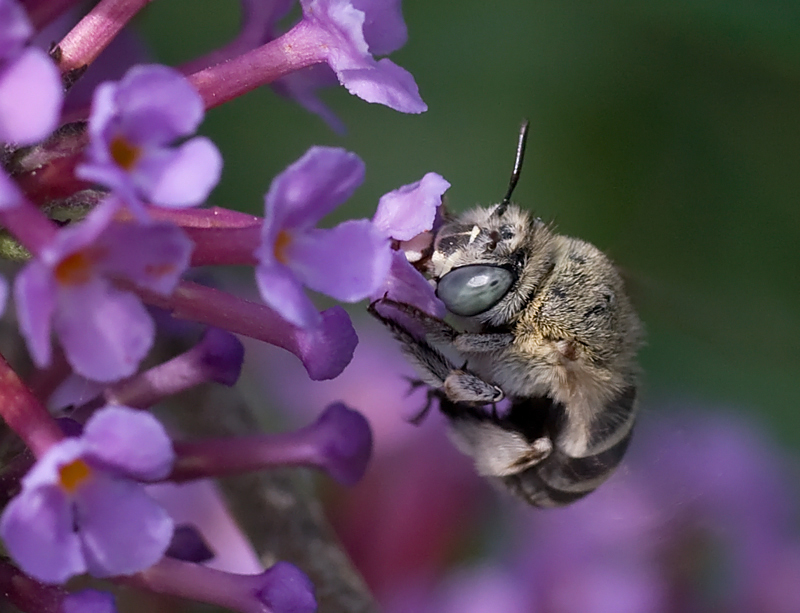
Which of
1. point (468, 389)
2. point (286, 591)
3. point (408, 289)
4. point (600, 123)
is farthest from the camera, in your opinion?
point (600, 123)

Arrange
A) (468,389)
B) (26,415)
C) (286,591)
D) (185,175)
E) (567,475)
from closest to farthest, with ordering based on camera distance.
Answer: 1. (185,175)
2. (26,415)
3. (286,591)
4. (468,389)
5. (567,475)

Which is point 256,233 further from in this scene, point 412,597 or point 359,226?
point 412,597

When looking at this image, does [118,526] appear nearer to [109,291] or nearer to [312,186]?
[109,291]

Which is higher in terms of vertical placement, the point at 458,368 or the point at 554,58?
the point at 458,368

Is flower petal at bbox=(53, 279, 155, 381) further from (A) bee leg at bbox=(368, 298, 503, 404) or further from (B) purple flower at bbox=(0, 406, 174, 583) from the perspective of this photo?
(A) bee leg at bbox=(368, 298, 503, 404)

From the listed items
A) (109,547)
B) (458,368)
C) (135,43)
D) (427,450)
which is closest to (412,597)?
(427,450)

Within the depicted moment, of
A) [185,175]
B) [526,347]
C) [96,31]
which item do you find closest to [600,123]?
[526,347]

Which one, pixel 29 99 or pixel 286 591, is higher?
pixel 29 99
